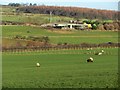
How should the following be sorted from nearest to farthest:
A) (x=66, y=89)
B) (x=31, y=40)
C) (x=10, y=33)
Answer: (x=66, y=89) → (x=31, y=40) → (x=10, y=33)

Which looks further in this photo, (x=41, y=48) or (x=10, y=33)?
(x=10, y=33)

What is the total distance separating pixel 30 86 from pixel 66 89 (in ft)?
7.81

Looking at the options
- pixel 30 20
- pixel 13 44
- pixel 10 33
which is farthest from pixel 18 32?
pixel 30 20

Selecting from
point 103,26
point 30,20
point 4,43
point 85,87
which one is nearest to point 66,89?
point 85,87

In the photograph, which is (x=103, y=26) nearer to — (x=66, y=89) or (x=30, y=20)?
(x=30, y=20)

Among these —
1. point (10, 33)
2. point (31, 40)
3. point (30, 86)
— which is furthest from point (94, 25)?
point (30, 86)

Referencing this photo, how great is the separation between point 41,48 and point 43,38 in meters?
20.0

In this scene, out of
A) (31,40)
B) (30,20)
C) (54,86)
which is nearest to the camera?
(54,86)

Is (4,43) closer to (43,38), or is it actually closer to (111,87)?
(43,38)

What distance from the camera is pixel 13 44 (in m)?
81.6

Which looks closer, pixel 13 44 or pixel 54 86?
pixel 54 86

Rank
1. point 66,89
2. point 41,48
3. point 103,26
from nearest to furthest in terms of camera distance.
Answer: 1. point 66,89
2. point 41,48
3. point 103,26

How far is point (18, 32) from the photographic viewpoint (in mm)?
104938

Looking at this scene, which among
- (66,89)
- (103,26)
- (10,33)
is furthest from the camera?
(103,26)
